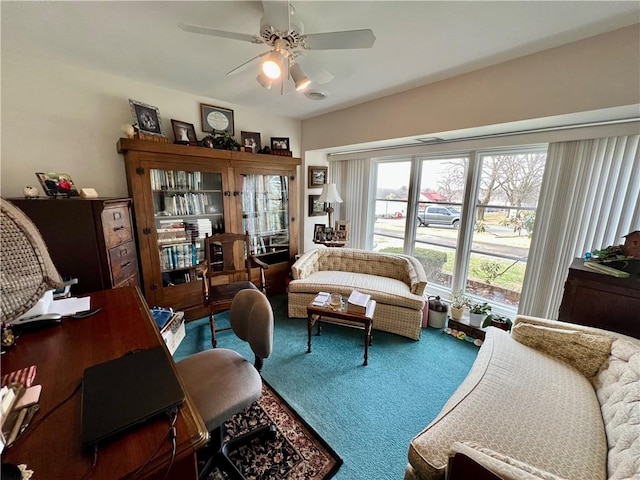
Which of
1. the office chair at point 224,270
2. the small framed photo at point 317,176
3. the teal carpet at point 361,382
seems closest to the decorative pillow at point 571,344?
the teal carpet at point 361,382

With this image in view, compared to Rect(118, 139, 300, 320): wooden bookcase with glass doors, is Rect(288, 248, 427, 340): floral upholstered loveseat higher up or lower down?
lower down

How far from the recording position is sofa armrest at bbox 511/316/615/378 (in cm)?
144

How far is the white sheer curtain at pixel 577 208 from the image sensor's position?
192 cm

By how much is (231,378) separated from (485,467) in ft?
3.49

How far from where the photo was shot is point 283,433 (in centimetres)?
154

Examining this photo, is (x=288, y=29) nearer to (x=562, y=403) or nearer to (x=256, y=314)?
(x=256, y=314)

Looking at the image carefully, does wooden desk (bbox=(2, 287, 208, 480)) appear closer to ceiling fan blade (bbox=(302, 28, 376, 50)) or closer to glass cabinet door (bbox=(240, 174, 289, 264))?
ceiling fan blade (bbox=(302, 28, 376, 50))

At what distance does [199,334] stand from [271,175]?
2.01 metres

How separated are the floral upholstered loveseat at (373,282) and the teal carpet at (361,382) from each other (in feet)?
0.64

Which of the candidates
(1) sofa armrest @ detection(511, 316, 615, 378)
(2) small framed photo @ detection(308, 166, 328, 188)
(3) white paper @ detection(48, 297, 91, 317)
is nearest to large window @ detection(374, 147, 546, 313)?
(2) small framed photo @ detection(308, 166, 328, 188)

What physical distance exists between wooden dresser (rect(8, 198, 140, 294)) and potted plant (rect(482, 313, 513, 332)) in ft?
11.1

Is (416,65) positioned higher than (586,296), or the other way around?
(416,65)

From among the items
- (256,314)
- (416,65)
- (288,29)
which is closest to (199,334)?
(256,314)

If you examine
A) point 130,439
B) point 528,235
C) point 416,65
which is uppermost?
point 416,65
